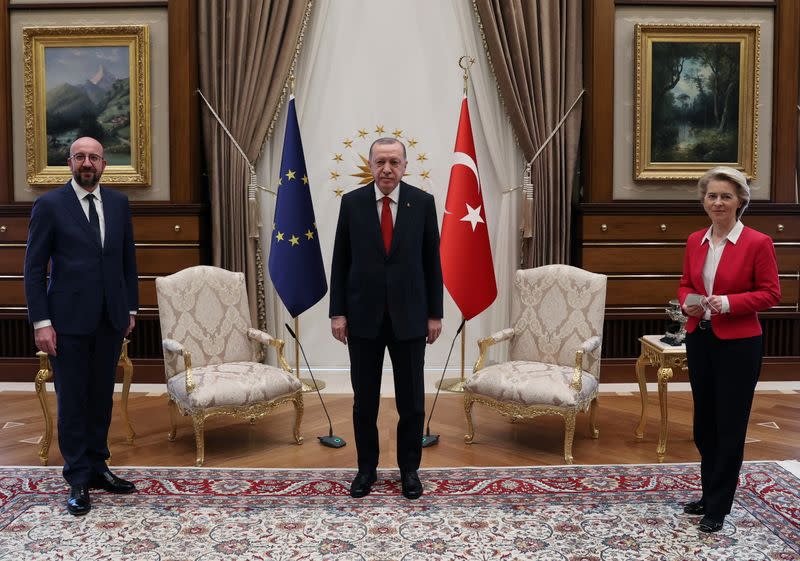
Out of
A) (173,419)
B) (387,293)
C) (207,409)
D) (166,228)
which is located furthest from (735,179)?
(166,228)

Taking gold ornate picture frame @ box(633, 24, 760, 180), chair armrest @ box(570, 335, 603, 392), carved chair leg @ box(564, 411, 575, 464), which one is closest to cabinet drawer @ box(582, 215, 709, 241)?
gold ornate picture frame @ box(633, 24, 760, 180)

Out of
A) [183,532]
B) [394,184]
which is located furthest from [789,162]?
[183,532]

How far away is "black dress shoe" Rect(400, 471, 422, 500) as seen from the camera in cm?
371

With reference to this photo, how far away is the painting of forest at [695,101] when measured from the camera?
243 inches

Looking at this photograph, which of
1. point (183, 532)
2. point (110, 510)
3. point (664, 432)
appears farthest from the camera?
point (664, 432)

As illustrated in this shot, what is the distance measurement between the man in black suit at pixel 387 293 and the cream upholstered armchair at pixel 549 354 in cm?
91

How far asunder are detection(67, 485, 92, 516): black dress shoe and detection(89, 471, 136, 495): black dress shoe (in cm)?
19

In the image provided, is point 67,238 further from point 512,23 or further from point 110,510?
point 512,23

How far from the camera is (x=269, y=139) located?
647 cm

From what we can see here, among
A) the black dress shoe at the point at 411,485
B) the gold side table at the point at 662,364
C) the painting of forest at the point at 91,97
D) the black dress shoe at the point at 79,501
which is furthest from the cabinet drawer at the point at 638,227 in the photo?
the black dress shoe at the point at 79,501

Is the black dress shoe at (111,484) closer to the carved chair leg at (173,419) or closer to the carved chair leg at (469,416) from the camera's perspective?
the carved chair leg at (173,419)

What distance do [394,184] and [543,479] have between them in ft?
5.68

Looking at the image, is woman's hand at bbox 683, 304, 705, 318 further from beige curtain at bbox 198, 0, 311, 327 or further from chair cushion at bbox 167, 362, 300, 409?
beige curtain at bbox 198, 0, 311, 327

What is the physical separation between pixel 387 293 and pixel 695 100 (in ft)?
12.7
